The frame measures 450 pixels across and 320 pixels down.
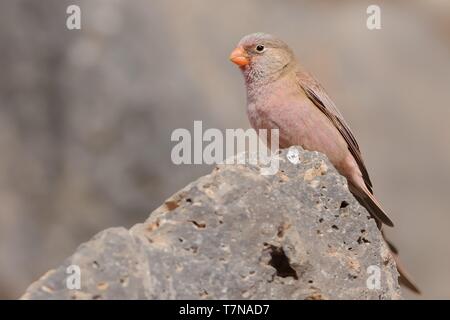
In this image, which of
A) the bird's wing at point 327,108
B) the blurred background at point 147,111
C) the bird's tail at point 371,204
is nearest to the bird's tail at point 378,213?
the bird's tail at point 371,204

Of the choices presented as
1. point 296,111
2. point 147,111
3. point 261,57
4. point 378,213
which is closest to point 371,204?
point 378,213

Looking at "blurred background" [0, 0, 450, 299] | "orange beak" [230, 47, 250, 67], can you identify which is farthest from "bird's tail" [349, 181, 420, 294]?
"blurred background" [0, 0, 450, 299]

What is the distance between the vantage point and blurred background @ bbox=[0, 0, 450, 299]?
1180 centimetres

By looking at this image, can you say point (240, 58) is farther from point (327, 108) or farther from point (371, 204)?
point (371, 204)

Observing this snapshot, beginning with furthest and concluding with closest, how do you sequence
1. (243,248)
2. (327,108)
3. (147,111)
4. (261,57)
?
(147,111) < (261,57) < (327,108) < (243,248)

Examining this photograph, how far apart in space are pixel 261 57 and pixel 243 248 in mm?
2724

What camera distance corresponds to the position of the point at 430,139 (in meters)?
12.7

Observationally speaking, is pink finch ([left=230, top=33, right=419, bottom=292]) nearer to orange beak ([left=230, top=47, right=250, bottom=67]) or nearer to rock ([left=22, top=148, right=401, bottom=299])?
orange beak ([left=230, top=47, right=250, bottom=67])

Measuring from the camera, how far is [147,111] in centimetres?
1193

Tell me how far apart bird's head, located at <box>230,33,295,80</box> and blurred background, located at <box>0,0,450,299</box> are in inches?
181

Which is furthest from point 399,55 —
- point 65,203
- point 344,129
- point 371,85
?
point 344,129
